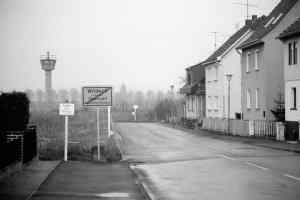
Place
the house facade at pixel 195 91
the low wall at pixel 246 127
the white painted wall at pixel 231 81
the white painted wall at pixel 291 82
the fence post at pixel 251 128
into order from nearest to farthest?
1. the white painted wall at pixel 291 82
2. the low wall at pixel 246 127
3. the fence post at pixel 251 128
4. the white painted wall at pixel 231 81
5. the house facade at pixel 195 91

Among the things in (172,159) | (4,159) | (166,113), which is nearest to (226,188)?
(4,159)

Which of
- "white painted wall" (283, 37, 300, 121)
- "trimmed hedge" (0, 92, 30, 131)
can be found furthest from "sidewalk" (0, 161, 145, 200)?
"white painted wall" (283, 37, 300, 121)

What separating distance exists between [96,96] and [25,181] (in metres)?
7.88

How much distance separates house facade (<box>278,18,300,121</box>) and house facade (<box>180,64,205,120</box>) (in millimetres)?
26685

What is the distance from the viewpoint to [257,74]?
140ft

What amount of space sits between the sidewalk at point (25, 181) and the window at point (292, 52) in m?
20.8

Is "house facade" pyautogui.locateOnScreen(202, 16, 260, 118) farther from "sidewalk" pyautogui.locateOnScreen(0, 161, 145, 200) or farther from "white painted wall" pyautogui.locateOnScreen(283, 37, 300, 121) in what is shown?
"sidewalk" pyautogui.locateOnScreen(0, 161, 145, 200)

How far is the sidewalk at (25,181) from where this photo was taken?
444 inches

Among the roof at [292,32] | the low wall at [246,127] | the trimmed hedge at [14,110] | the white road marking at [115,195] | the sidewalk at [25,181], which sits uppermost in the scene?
the roof at [292,32]

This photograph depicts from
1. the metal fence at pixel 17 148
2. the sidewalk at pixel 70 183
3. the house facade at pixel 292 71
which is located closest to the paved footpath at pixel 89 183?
the sidewalk at pixel 70 183

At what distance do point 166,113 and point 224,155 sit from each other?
5569 centimetres

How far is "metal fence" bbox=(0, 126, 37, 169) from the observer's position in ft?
44.0

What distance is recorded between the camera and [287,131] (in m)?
32.6

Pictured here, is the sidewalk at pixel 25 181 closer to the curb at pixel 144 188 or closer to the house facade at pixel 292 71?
the curb at pixel 144 188
